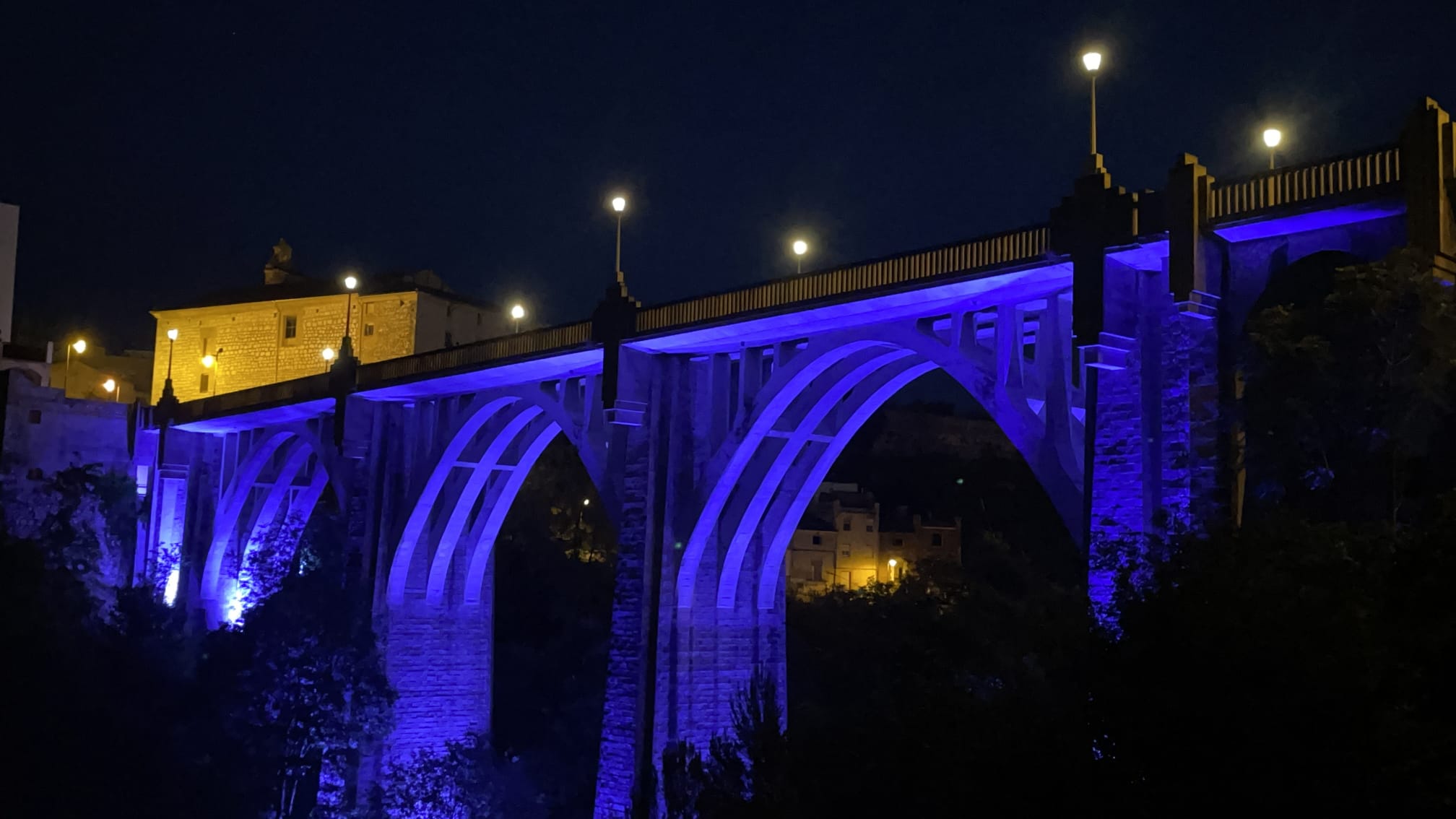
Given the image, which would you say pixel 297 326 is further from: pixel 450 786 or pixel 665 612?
pixel 665 612

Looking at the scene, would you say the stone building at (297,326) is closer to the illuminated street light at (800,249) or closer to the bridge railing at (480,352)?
the bridge railing at (480,352)

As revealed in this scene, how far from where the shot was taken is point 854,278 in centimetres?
2088

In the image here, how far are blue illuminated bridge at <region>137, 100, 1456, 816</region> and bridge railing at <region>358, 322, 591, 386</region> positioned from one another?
0.23 feet

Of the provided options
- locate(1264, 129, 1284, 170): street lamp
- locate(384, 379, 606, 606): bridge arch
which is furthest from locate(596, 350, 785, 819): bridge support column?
locate(1264, 129, 1284, 170): street lamp

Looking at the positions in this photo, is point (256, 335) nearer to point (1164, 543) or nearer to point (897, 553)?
point (897, 553)

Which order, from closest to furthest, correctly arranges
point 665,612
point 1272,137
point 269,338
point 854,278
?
point 1272,137, point 854,278, point 665,612, point 269,338

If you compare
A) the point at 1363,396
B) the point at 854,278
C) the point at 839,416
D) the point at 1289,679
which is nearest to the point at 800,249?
the point at 854,278

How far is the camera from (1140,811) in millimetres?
10133

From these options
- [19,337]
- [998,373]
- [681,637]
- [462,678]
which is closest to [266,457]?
[462,678]

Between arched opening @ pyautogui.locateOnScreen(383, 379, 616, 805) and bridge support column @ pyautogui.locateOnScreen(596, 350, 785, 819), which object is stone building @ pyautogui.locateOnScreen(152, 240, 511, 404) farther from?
bridge support column @ pyautogui.locateOnScreen(596, 350, 785, 819)

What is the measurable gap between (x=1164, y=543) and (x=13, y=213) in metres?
47.4

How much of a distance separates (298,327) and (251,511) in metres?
19.5

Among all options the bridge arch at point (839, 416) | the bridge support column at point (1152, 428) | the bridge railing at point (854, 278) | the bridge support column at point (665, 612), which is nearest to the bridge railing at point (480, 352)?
the bridge support column at point (665, 612)

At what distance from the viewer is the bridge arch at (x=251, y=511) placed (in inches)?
1617
